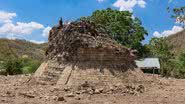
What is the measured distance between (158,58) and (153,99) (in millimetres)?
32043

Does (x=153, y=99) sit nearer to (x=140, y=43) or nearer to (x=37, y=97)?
(x=37, y=97)

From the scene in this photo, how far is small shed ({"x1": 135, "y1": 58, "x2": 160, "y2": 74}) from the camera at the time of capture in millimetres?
45125

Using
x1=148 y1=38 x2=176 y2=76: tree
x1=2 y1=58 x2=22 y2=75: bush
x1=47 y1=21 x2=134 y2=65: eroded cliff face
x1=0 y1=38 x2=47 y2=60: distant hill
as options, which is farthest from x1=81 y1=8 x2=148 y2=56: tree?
x1=0 y1=38 x2=47 y2=60: distant hill

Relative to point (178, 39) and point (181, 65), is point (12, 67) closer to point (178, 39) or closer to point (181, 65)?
point (181, 65)

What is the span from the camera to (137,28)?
141ft

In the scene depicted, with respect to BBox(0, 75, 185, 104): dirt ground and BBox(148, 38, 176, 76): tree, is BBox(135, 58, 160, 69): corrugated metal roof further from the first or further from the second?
BBox(0, 75, 185, 104): dirt ground

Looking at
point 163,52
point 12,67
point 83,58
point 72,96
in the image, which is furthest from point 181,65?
point 72,96

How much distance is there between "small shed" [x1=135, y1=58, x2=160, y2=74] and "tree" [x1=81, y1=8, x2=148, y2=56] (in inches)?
108

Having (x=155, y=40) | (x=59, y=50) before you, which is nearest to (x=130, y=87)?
(x=59, y=50)

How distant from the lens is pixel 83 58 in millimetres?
17828

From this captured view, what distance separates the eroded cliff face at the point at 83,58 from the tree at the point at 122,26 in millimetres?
21716

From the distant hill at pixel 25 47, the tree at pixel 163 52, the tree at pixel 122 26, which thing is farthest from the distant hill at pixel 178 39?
the tree at pixel 122 26

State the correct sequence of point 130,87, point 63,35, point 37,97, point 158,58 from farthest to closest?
point 158,58 → point 63,35 → point 130,87 → point 37,97

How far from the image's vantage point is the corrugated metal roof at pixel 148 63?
4528cm
